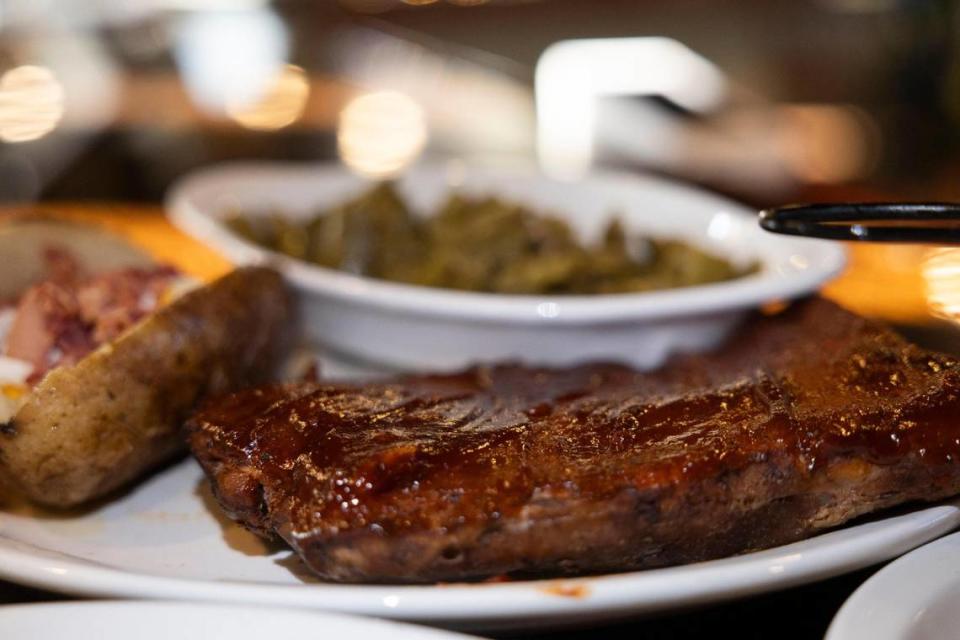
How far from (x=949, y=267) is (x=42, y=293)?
3.09 metres

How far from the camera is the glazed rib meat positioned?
1.43m

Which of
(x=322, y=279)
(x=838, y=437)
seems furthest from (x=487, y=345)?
(x=838, y=437)

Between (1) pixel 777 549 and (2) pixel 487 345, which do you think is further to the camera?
(2) pixel 487 345

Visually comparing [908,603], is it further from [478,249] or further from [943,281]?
[943,281]

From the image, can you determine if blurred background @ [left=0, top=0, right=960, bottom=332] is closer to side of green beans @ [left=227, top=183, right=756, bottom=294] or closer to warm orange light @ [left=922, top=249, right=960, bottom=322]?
side of green beans @ [left=227, top=183, right=756, bottom=294]

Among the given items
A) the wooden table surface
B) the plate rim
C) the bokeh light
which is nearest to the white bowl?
the wooden table surface

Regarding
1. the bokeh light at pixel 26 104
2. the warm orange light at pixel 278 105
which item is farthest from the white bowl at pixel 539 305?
the warm orange light at pixel 278 105

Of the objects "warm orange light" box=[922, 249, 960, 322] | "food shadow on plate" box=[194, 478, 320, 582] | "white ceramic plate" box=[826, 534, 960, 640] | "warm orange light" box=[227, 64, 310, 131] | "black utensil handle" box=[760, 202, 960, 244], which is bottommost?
"warm orange light" box=[227, 64, 310, 131]

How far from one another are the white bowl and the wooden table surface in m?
0.33

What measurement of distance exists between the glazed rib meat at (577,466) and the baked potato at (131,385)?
16 centimetres

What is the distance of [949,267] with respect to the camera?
3.38m

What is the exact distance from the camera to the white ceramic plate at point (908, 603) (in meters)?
1.23

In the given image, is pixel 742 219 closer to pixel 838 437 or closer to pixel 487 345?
pixel 487 345

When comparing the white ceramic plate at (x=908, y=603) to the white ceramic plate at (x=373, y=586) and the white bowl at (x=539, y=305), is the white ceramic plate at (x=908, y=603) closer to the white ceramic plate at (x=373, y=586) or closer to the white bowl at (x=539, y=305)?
the white ceramic plate at (x=373, y=586)
